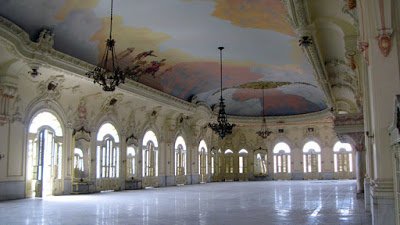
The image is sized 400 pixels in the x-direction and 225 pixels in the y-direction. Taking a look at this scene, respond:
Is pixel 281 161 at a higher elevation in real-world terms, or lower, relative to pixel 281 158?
lower

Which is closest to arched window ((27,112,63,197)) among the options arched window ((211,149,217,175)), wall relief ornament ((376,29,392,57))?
wall relief ornament ((376,29,392,57))

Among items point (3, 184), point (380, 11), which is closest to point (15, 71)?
point (3, 184)

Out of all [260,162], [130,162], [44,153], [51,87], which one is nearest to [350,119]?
[51,87]

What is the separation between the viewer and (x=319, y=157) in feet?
114

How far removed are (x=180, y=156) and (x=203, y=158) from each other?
4.09 metres

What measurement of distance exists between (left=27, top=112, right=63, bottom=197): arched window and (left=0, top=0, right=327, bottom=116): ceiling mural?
3078 millimetres

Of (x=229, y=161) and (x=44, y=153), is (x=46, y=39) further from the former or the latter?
(x=229, y=161)

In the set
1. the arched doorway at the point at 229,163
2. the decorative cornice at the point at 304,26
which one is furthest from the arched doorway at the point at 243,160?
the decorative cornice at the point at 304,26

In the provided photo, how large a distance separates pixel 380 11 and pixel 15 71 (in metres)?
12.3

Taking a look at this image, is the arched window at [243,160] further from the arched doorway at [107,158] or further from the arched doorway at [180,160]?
the arched doorway at [107,158]

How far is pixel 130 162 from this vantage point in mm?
22984

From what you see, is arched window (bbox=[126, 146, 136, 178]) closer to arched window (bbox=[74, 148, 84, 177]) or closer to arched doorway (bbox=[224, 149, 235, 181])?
arched window (bbox=[74, 148, 84, 177])

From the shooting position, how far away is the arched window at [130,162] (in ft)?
74.4

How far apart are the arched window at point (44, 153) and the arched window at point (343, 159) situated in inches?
892
